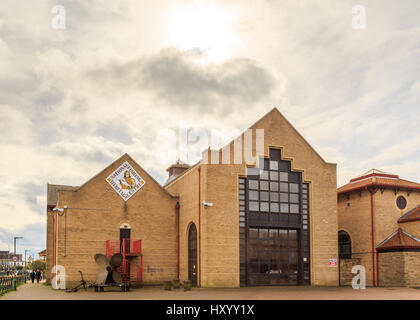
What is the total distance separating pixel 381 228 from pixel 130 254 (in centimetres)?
1809

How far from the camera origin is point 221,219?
30766mm

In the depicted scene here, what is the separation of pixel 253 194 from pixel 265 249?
12.1 feet

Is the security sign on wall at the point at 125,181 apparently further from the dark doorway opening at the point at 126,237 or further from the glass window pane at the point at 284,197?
the glass window pane at the point at 284,197

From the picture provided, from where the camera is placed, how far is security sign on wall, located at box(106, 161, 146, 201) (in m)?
33.8

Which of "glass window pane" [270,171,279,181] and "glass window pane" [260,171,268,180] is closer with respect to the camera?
"glass window pane" [260,171,268,180]

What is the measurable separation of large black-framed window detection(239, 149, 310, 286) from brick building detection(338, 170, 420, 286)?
5.37 meters

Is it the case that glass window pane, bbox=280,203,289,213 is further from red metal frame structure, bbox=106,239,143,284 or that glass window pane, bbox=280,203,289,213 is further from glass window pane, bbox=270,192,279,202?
red metal frame structure, bbox=106,239,143,284

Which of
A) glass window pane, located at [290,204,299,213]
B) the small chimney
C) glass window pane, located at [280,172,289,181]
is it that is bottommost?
glass window pane, located at [290,204,299,213]

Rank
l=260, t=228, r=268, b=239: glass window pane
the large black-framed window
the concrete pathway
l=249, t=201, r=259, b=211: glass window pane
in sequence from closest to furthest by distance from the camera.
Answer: the concrete pathway
the large black-framed window
l=249, t=201, r=259, b=211: glass window pane
l=260, t=228, r=268, b=239: glass window pane

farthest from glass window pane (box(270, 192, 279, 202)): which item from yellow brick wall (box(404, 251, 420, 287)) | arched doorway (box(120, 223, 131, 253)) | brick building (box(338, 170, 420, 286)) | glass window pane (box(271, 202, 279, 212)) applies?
arched doorway (box(120, 223, 131, 253))

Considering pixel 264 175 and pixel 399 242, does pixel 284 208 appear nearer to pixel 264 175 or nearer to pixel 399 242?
pixel 264 175

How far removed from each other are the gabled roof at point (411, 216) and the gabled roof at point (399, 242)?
0.79 m
